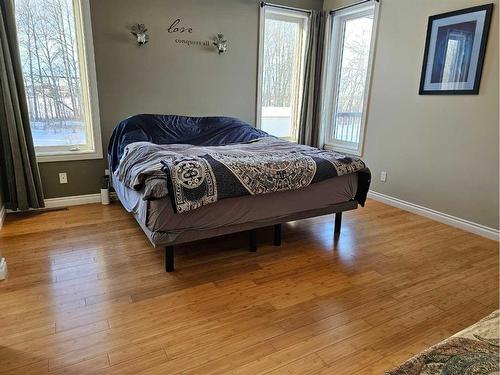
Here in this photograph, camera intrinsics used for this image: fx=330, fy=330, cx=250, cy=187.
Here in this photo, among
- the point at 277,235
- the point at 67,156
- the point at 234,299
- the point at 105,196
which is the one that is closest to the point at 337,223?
the point at 277,235

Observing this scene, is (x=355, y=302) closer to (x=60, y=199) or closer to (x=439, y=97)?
(x=439, y=97)

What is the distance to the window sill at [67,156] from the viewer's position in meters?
3.48

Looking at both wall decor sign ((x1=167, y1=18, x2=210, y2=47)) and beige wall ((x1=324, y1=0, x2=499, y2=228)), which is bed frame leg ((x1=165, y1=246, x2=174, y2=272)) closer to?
wall decor sign ((x1=167, y1=18, x2=210, y2=47))

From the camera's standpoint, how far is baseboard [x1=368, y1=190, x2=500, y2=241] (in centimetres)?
310

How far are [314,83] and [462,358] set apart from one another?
175 inches

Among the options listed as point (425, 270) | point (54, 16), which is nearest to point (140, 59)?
point (54, 16)

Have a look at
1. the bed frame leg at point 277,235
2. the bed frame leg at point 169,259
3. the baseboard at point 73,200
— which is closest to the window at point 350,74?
the bed frame leg at point 277,235

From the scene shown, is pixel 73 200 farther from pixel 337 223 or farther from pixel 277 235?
pixel 337 223

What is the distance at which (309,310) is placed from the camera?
1.96 m

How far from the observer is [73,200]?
3707 millimetres

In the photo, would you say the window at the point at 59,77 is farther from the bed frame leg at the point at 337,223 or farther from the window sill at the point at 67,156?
the bed frame leg at the point at 337,223

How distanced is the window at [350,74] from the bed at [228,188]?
161cm

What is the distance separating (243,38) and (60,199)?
2933mm

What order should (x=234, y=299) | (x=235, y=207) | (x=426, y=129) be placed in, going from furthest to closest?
(x=426, y=129) < (x=235, y=207) < (x=234, y=299)
